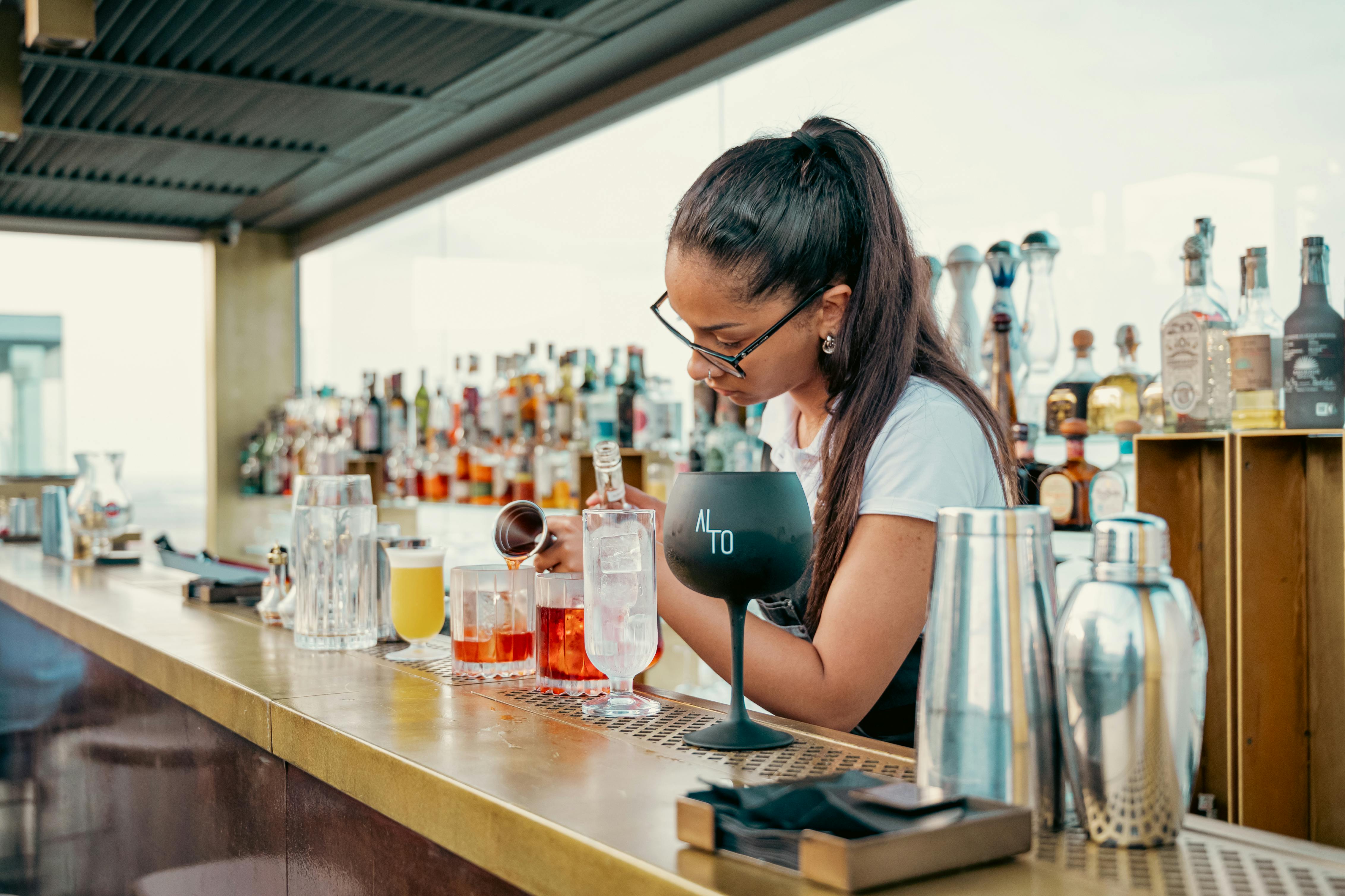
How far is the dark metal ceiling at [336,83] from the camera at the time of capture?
292 centimetres

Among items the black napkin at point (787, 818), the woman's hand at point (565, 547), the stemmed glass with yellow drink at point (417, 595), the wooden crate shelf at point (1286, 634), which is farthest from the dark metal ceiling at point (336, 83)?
the black napkin at point (787, 818)

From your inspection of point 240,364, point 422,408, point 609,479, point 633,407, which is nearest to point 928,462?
point 609,479

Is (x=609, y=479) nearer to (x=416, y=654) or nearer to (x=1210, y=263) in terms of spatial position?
(x=416, y=654)

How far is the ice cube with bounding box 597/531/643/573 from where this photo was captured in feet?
3.31

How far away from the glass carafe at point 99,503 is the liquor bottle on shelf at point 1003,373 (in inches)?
79.2

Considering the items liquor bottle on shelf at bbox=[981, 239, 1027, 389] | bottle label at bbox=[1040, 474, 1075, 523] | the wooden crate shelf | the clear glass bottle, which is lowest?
the wooden crate shelf

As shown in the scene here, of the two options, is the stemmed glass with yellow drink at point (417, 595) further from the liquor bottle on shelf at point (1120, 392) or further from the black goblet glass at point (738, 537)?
the liquor bottle on shelf at point (1120, 392)

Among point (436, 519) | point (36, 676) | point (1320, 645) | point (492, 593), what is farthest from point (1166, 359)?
point (436, 519)

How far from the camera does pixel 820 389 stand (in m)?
1.29

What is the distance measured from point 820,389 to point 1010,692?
0.66 meters

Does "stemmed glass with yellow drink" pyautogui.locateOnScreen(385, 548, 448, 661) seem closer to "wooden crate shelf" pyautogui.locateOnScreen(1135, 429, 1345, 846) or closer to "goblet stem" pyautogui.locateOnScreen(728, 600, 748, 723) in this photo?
"goblet stem" pyautogui.locateOnScreen(728, 600, 748, 723)

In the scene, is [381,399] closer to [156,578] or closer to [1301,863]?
[156,578]

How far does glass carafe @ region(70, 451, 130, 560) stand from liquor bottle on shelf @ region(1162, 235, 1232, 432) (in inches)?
90.8

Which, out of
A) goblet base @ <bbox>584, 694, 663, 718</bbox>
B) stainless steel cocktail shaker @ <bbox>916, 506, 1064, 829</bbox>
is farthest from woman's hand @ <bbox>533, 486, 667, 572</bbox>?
stainless steel cocktail shaker @ <bbox>916, 506, 1064, 829</bbox>
